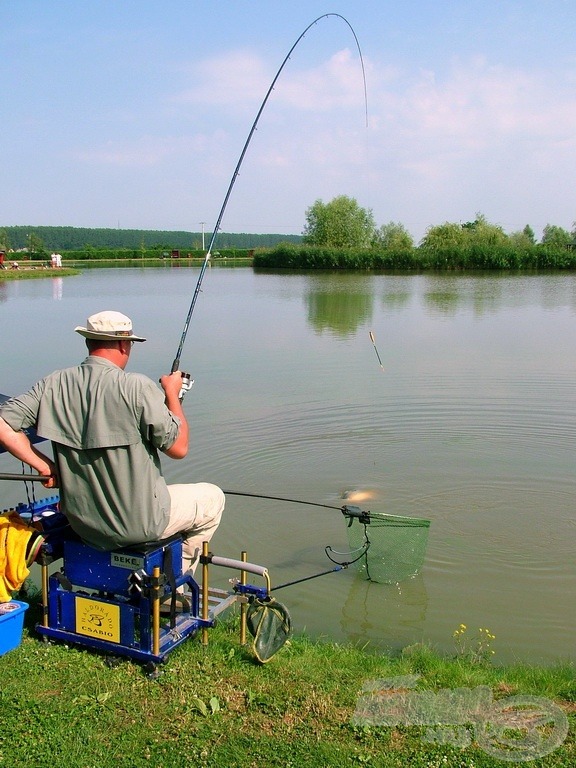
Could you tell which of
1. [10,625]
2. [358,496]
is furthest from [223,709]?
[358,496]

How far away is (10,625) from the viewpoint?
3.75m

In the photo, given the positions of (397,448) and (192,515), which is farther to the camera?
(397,448)

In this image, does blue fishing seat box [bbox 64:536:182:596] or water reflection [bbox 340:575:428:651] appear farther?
water reflection [bbox 340:575:428:651]

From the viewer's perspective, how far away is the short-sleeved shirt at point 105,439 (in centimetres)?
348

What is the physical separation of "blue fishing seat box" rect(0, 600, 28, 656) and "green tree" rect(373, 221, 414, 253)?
5219 centimetres

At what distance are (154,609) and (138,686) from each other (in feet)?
1.17

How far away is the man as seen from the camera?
137 inches

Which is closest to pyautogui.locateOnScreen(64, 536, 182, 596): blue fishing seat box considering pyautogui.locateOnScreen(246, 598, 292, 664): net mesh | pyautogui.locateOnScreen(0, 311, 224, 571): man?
pyautogui.locateOnScreen(0, 311, 224, 571): man

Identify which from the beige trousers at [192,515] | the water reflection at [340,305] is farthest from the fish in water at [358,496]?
the water reflection at [340,305]

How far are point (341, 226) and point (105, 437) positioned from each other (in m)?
66.8

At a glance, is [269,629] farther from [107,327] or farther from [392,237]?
[392,237]

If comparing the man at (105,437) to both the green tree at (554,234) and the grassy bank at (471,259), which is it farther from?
the green tree at (554,234)

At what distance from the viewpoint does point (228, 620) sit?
14.9 feet

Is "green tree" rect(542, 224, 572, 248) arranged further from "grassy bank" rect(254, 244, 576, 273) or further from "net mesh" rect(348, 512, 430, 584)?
"net mesh" rect(348, 512, 430, 584)
